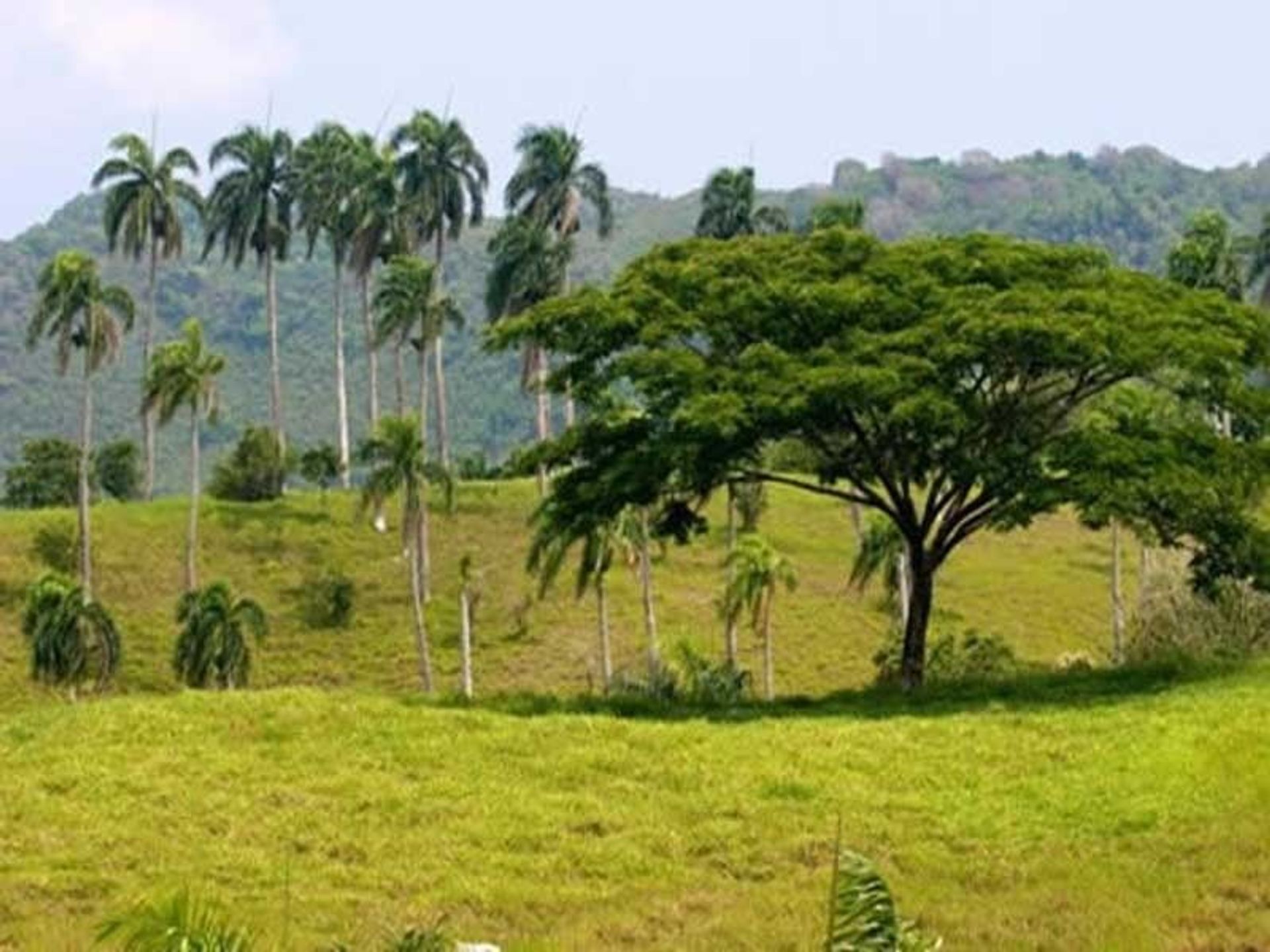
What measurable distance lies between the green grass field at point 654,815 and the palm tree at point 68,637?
91.5 ft

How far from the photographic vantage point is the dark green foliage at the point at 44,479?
295 feet

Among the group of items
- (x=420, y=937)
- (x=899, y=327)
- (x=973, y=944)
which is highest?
(x=899, y=327)

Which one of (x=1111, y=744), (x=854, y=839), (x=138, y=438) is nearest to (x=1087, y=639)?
(x=1111, y=744)

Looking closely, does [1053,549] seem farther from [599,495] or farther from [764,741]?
[764,741]

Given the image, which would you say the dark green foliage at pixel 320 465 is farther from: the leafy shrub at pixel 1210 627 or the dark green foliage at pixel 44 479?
the leafy shrub at pixel 1210 627

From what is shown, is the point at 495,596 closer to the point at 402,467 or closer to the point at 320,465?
the point at 320,465

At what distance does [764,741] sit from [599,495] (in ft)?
27.9

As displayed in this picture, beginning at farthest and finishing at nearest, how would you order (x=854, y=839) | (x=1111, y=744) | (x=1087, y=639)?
1. (x=1087, y=639)
2. (x=1111, y=744)
3. (x=854, y=839)

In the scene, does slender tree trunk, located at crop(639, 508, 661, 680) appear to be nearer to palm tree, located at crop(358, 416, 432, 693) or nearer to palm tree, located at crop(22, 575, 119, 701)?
palm tree, located at crop(358, 416, 432, 693)

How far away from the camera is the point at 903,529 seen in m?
35.0

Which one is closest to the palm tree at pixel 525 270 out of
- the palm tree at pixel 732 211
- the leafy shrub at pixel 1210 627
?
the palm tree at pixel 732 211

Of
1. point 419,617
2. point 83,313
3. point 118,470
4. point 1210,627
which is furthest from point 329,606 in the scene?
point 1210,627

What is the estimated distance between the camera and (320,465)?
84.0 m

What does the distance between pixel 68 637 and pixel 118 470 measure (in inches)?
1538
